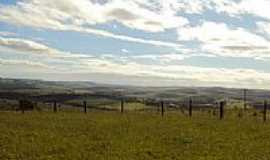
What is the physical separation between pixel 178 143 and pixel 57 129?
12300mm

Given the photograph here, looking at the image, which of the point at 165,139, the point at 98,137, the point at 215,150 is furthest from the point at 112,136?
the point at 215,150

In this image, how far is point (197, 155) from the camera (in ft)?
82.4

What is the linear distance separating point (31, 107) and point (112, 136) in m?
51.3

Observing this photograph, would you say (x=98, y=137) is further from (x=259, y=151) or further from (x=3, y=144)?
(x=259, y=151)

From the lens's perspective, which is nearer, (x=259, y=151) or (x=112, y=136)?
(x=259, y=151)

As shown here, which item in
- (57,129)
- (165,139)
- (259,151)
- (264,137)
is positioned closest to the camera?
(259,151)

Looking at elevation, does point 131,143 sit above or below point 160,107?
above

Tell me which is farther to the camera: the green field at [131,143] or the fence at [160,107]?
the fence at [160,107]

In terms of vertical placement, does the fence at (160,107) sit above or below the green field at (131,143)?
below

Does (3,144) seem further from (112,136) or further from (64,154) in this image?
(112,136)

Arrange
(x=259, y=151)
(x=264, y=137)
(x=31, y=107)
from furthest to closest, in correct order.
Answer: (x=31, y=107), (x=264, y=137), (x=259, y=151)

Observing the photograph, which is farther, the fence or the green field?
the fence

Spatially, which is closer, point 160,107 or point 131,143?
point 131,143

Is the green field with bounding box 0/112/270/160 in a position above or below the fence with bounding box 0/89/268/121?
above
